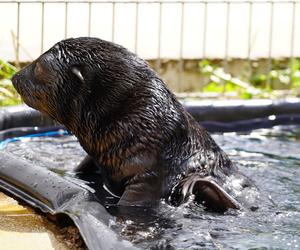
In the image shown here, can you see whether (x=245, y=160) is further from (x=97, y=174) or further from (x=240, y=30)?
(x=240, y=30)

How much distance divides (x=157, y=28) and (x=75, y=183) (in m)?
5.77

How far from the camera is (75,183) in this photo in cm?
648

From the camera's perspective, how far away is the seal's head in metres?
6.52

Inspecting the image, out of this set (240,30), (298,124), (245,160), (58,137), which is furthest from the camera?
(240,30)

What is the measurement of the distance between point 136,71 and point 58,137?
2609 mm

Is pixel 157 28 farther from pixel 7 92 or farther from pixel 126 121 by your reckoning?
pixel 126 121

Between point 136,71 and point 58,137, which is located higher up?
point 136,71

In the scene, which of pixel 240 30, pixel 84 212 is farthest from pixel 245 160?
pixel 240 30

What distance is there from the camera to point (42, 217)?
6.30 meters

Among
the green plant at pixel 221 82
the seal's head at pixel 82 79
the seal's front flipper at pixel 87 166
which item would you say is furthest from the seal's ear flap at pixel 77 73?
the green plant at pixel 221 82

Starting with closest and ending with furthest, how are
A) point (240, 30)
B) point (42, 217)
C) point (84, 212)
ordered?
point (84, 212) → point (42, 217) → point (240, 30)

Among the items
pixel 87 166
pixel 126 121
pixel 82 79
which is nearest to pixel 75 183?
pixel 126 121

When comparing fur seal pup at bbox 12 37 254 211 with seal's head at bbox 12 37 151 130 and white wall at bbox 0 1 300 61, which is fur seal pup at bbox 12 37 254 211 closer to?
seal's head at bbox 12 37 151 130

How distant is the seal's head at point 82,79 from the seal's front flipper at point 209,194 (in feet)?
2.20
